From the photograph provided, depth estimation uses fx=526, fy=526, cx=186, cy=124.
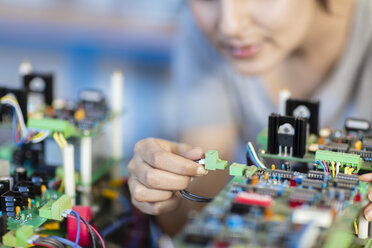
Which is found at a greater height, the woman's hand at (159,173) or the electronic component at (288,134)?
the electronic component at (288,134)

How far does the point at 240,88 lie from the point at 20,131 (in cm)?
211

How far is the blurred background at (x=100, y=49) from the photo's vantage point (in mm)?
5277

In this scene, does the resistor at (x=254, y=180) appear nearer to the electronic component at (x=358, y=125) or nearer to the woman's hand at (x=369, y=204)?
the woman's hand at (x=369, y=204)

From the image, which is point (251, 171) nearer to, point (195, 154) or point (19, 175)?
point (195, 154)

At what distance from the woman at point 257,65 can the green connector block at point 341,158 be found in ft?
3.42

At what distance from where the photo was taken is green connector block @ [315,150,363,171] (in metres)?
2.12

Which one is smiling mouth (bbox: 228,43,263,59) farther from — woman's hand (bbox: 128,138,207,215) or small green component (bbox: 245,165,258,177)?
small green component (bbox: 245,165,258,177)

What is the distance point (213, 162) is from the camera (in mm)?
2039

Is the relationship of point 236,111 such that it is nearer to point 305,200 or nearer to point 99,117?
point 99,117

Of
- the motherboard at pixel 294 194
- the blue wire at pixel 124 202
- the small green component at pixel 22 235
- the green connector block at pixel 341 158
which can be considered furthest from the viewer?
the blue wire at pixel 124 202

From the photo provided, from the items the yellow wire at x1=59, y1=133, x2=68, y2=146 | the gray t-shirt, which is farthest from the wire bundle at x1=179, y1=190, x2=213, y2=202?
the gray t-shirt

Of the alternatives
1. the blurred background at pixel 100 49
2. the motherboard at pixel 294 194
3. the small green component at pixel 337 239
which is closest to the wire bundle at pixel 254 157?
the motherboard at pixel 294 194

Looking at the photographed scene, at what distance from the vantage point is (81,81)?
5.93 meters

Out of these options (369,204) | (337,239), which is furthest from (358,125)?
(337,239)
